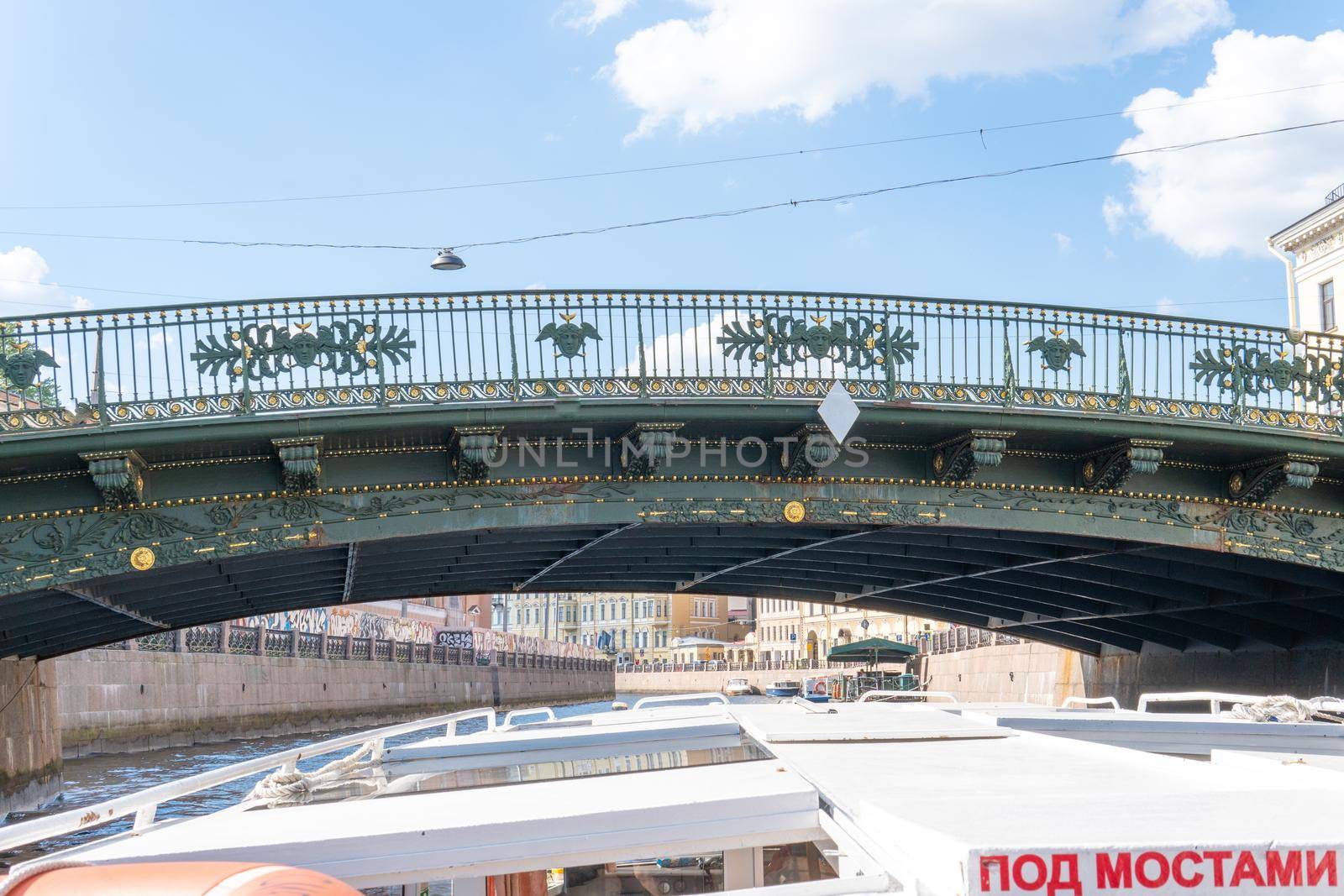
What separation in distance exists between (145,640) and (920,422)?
3053 centimetres

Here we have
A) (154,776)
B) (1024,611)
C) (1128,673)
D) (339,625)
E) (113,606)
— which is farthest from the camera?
(339,625)

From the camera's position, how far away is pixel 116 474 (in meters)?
14.2

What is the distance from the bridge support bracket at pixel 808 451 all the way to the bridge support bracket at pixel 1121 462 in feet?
12.0

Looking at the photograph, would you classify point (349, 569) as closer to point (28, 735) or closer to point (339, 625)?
point (28, 735)

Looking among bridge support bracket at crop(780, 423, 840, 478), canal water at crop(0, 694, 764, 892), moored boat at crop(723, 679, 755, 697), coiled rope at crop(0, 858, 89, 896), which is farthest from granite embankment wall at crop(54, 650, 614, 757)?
coiled rope at crop(0, 858, 89, 896)

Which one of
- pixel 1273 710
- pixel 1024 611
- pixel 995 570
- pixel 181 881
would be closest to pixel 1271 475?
pixel 995 570

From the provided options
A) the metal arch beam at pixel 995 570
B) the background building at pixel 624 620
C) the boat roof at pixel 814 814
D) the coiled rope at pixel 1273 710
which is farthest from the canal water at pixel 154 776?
the background building at pixel 624 620

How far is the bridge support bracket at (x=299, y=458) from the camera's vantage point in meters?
14.8

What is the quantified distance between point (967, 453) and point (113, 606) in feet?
40.3

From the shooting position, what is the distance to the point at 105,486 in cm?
1420

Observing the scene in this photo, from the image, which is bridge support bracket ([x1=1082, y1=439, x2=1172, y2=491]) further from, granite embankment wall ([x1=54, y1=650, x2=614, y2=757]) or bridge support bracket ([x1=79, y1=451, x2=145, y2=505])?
granite embankment wall ([x1=54, y1=650, x2=614, y2=757])

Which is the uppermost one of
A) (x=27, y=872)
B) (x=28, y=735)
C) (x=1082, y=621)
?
(x=27, y=872)

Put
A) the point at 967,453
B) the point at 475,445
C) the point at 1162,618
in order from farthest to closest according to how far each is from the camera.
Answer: the point at 1162,618, the point at 967,453, the point at 475,445

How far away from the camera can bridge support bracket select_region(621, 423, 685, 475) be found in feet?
52.9
